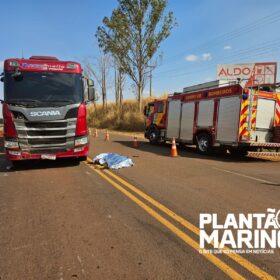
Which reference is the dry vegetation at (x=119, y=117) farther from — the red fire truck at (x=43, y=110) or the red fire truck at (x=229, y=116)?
the red fire truck at (x=43, y=110)

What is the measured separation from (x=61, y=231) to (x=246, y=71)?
28207 millimetres

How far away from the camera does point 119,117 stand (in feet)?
128

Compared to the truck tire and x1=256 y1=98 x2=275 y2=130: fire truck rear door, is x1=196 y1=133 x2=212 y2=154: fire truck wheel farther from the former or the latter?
x1=256 y1=98 x2=275 y2=130: fire truck rear door

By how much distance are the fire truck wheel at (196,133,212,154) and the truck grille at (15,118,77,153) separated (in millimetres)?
6796

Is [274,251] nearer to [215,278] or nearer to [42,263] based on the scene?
[215,278]

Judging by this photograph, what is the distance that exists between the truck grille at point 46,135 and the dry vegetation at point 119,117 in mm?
23969

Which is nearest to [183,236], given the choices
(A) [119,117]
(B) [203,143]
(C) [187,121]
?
(B) [203,143]

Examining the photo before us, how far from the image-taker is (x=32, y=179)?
25.1 ft

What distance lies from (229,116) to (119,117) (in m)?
27.6

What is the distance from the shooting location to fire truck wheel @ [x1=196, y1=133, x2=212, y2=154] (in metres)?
13.3

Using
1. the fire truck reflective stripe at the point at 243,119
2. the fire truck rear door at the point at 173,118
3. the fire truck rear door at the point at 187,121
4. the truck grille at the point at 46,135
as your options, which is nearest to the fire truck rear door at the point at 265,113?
the fire truck reflective stripe at the point at 243,119

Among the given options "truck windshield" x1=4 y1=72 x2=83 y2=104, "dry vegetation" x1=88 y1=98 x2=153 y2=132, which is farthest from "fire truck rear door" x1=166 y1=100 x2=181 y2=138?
"dry vegetation" x1=88 y1=98 x2=153 y2=132

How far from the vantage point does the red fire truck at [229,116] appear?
11.8 meters

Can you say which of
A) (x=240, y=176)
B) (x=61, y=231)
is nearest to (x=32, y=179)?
(x=61, y=231)
